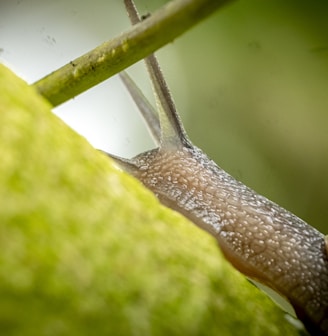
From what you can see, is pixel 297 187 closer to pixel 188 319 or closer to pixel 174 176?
pixel 174 176

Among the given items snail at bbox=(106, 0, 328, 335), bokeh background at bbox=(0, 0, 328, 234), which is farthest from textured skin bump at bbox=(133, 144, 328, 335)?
bokeh background at bbox=(0, 0, 328, 234)

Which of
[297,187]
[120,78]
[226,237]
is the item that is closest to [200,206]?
[226,237]

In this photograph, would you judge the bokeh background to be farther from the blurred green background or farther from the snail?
the snail

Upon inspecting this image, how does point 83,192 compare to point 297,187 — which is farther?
point 297,187

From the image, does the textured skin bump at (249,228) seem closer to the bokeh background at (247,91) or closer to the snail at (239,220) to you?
the snail at (239,220)

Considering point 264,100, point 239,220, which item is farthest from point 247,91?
point 239,220

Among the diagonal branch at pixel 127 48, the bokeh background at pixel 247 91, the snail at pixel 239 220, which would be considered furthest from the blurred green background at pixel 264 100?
the diagonal branch at pixel 127 48
